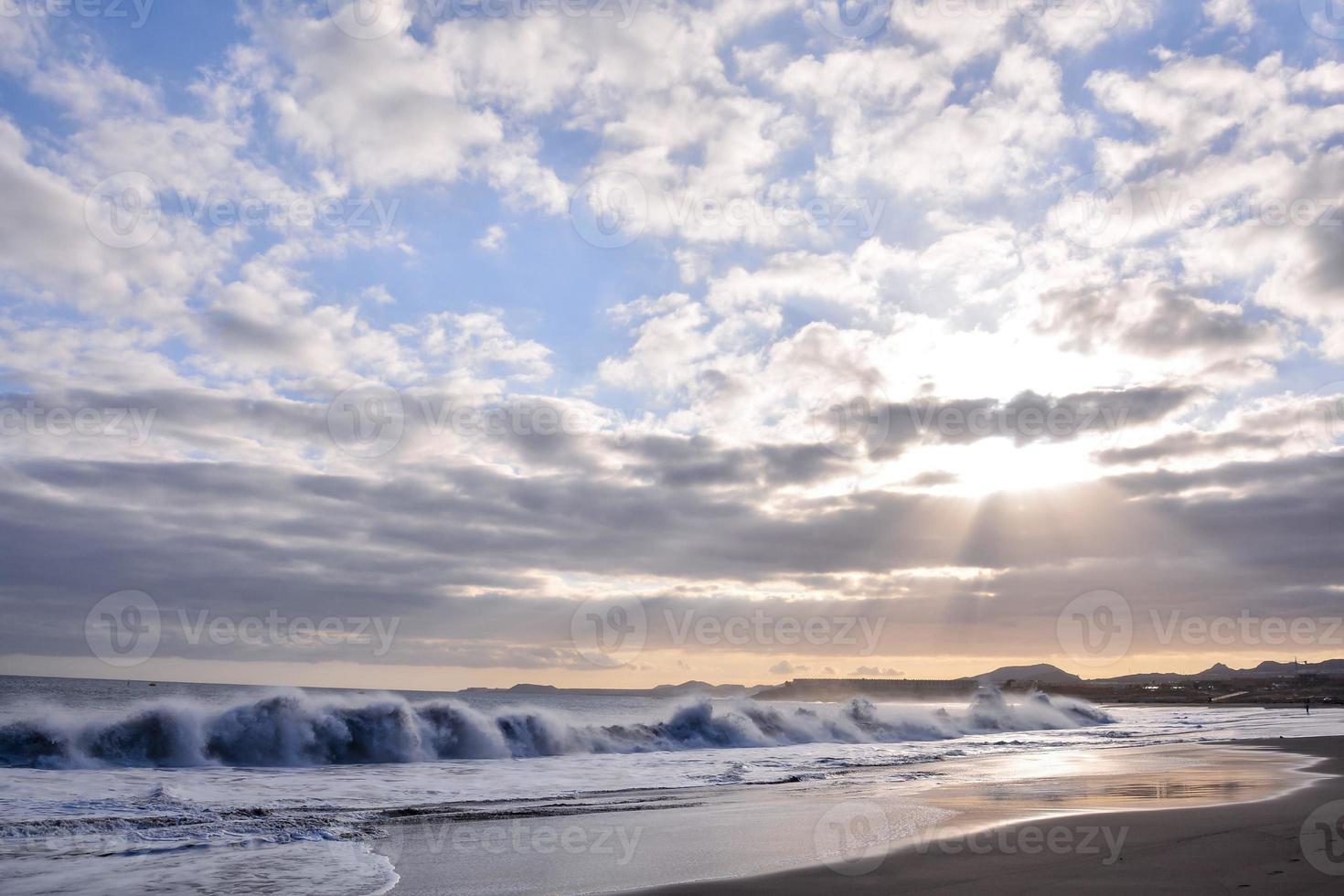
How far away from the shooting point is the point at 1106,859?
11.4m

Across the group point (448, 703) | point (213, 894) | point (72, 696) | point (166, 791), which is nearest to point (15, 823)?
point (166, 791)

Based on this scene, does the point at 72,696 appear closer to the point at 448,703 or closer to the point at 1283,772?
the point at 448,703

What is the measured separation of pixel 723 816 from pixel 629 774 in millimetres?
10283

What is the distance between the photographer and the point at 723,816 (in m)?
16.6

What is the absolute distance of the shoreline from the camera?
9.94 metres
